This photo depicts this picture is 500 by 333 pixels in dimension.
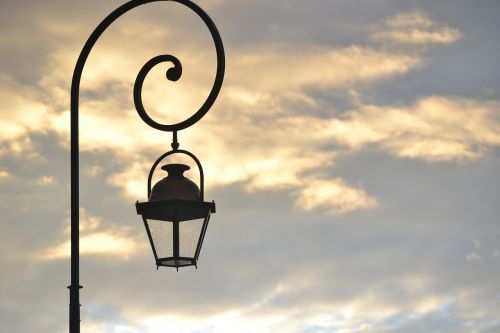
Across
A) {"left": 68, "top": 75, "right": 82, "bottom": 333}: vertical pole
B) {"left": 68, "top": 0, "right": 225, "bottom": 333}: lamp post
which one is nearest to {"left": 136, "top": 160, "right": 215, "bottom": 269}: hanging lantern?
{"left": 68, "top": 0, "right": 225, "bottom": 333}: lamp post

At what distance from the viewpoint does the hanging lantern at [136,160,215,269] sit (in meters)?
14.4

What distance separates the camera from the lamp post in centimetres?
1433

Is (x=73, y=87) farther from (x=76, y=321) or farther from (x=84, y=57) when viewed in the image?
(x=76, y=321)

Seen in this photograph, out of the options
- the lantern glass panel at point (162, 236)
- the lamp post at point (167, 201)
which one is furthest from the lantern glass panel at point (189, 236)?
the lantern glass panel at point (162, 236)

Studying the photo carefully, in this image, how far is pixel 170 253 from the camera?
14383 mm

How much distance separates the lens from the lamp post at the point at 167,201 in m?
14.3

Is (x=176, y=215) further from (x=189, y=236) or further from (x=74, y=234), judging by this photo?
(x=74, y=234)

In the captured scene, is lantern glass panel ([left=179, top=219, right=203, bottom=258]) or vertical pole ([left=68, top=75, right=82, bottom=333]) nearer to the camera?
vertical pole ([left=68, top=75, right=82, bottom=333])

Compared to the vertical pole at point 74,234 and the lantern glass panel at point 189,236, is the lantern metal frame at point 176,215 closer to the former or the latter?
the lantern glass panel at point 189,236

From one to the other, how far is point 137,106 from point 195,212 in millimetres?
1604

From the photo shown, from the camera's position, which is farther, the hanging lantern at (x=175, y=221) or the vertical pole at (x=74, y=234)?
the hanging lantern at (x=175, y=221)

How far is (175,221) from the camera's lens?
47.8 feet

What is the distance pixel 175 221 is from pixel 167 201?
269 mm

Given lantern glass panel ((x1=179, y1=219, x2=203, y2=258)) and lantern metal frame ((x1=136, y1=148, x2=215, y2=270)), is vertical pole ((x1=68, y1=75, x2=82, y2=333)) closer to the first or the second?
lantern metal frame ((x1=136, y1=148, x2=215, y2=270))
